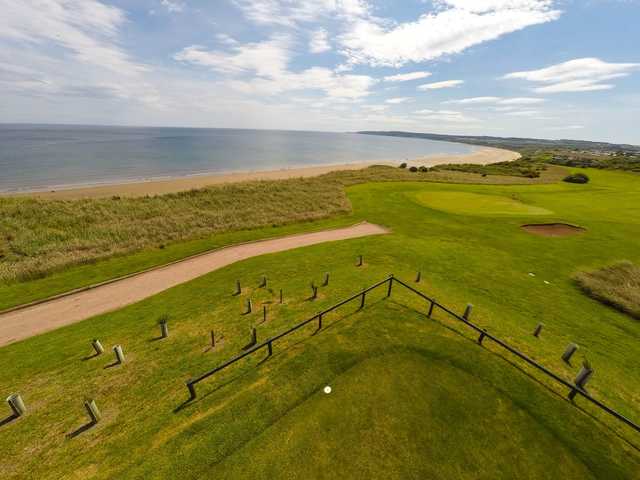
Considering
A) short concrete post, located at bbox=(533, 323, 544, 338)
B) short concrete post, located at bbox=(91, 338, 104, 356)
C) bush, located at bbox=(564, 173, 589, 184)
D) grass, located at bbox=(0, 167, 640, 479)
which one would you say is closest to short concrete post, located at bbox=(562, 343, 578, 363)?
grass, located at bbox=(0, 167, 640, 479)

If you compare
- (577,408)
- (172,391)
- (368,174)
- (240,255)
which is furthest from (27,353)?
(368,174)

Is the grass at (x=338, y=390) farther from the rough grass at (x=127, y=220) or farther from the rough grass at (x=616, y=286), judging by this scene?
the rough grass at (x=127, y=220)

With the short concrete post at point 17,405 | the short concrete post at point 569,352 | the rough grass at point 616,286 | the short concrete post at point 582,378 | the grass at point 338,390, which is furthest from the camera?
the rough grass at point 616,286

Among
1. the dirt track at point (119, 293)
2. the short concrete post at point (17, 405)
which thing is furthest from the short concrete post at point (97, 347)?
the dirt track at point (119, 293)

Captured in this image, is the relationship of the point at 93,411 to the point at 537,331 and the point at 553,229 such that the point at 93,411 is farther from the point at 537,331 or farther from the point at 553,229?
the point at 553,229

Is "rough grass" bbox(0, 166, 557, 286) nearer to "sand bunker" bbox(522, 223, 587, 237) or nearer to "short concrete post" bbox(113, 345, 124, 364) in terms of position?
"short concrete post" bbox(113, 345, 124, 364)

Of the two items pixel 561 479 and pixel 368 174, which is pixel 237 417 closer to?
pixel 561 479
